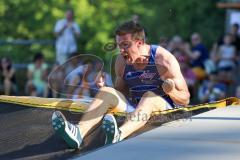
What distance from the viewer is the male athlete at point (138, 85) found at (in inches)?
186

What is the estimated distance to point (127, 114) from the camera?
186 inches

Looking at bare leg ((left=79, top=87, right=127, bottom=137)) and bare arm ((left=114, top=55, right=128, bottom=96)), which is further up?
bare arm ((left=114, top=55, right=128, bottom=96))

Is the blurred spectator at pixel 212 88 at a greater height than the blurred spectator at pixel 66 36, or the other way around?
the blurred spectator at pixel 66 36

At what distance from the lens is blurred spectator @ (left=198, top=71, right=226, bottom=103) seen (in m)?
10.9

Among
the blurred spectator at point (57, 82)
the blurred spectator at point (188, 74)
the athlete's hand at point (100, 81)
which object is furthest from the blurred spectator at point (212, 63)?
the athlete's hand at point (100, 81)

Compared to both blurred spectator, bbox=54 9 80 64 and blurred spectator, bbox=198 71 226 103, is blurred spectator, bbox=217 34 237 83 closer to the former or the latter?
blurred spectator, bbox=198 71 226 103

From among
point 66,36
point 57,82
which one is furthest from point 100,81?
point 66,36

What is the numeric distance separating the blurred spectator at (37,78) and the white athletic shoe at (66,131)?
7.69m

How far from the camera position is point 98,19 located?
17484mm

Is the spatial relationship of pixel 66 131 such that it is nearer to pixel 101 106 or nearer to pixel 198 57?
pixel 101 106

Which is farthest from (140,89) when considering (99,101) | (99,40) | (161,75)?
(99,40)

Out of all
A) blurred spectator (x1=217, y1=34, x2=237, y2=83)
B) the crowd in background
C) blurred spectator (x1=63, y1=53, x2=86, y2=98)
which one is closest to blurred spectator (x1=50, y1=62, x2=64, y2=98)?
blurred spectator (x1=63, y1=53, x2=86, y2=98)

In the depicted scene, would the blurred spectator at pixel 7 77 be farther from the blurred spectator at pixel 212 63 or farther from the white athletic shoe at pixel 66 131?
the white athletic shoe at pixel 66 131

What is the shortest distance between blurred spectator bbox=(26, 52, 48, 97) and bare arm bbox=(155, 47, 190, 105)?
22.5 feet
